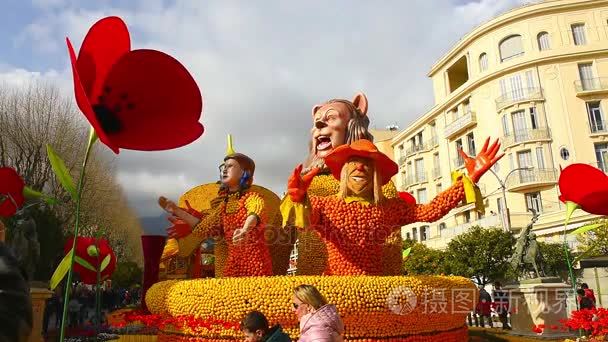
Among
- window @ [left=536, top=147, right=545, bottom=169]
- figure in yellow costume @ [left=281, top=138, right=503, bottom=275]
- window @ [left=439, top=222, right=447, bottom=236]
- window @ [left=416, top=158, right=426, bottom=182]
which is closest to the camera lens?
figure in yellow costume @ [left=281, top=138, right=503, bottom=275]

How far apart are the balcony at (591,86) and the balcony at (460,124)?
19.6 feet

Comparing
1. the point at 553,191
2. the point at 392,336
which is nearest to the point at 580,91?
the point at 553,191

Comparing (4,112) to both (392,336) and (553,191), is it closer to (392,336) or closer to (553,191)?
(392,336)

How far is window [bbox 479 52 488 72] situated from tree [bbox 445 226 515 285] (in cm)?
1271

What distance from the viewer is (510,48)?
29.3m

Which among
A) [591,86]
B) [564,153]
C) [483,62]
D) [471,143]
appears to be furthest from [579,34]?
[471,143]

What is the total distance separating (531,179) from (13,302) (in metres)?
29.3

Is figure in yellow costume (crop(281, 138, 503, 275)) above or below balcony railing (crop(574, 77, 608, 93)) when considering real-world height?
below

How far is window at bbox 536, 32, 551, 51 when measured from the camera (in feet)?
92.3

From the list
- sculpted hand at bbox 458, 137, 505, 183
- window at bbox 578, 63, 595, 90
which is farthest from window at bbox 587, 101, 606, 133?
sculpted hand at bbox 458, 137, 505, 183

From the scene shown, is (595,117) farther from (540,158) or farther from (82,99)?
(82,99)

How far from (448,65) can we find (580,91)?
9.50 m

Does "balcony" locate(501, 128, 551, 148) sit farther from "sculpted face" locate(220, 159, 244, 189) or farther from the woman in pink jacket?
the woman in pink jacket

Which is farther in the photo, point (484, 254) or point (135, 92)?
point (484, 254)
